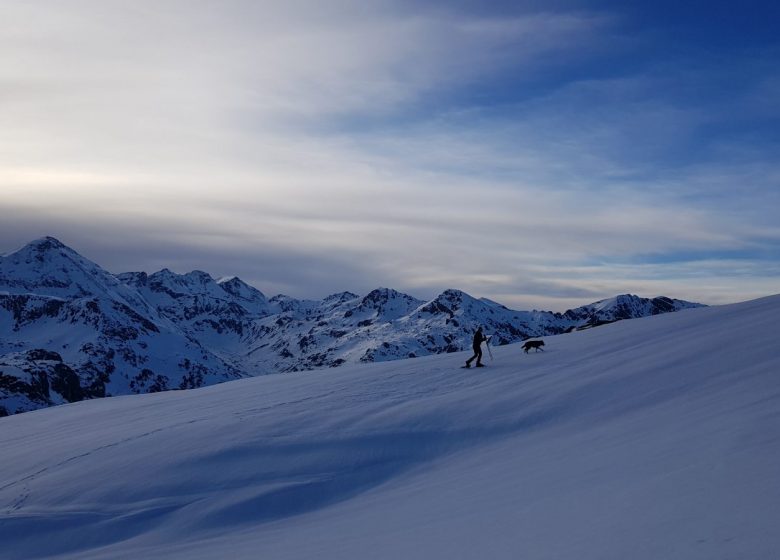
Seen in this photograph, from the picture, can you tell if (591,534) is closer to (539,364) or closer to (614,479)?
(614,479)

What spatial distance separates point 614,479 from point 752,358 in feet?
28.5

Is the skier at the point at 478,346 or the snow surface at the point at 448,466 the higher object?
the skier at the point at 478,346

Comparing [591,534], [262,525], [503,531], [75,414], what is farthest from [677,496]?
[75,414]

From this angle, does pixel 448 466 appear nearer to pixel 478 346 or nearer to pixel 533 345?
pixel 478 346

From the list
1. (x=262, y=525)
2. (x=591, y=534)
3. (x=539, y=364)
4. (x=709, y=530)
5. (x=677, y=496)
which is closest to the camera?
(x=709, y=530)

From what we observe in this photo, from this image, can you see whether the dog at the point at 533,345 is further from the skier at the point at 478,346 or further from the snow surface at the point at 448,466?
the skier at the point at 478,346

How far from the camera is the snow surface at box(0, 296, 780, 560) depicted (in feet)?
25.5

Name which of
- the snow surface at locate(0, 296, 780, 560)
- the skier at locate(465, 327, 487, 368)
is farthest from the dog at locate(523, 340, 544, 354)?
the skier at locate(465, 327, 487, 368)

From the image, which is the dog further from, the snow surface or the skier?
the skier

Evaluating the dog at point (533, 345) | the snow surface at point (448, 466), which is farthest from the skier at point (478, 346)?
the dog at point (533, 345)

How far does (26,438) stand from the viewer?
19.7m

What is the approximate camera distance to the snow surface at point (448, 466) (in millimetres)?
7781

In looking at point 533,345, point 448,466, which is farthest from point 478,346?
point 448,466

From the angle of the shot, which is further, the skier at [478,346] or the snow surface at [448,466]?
the skier at [478,346]
